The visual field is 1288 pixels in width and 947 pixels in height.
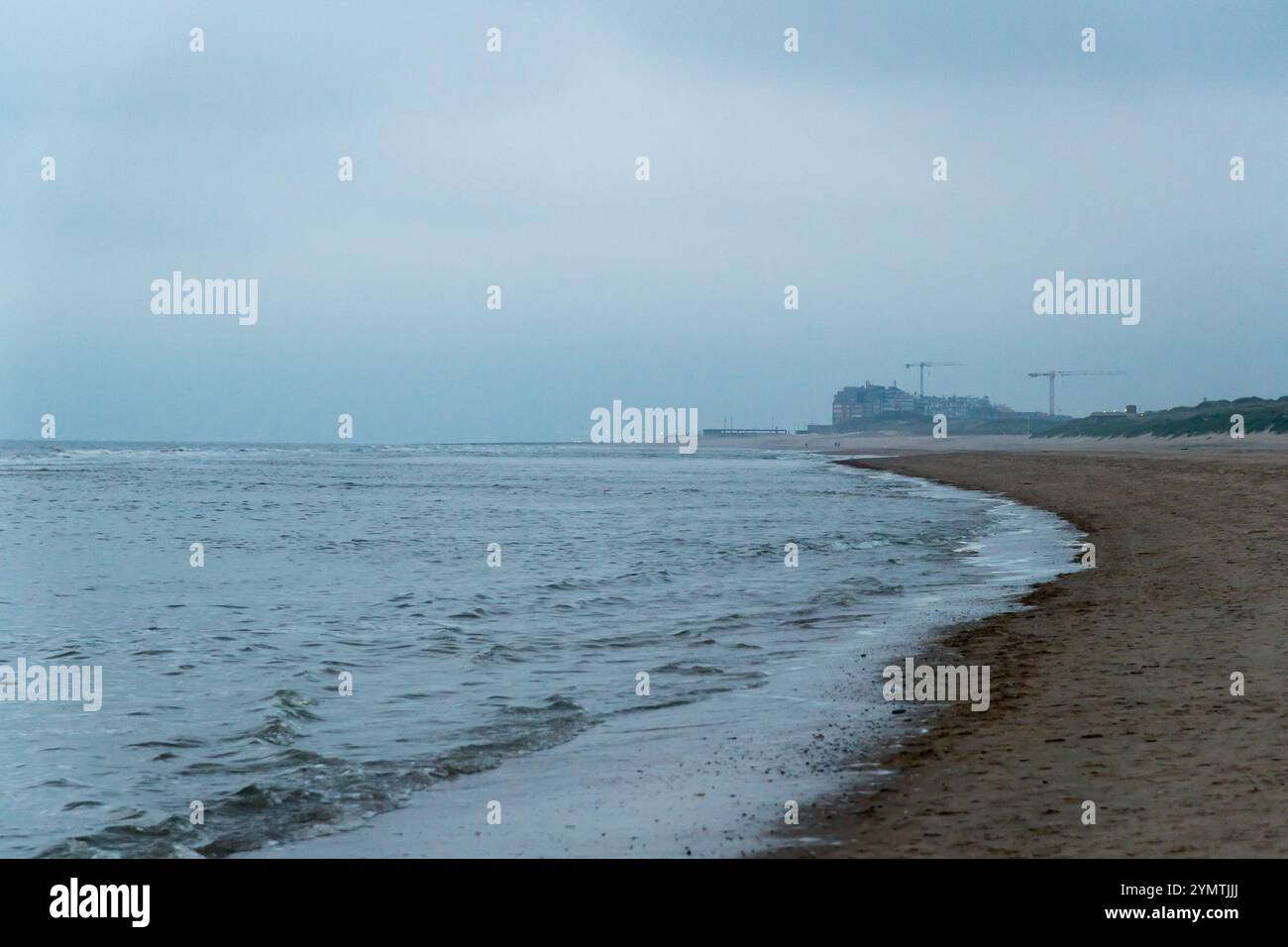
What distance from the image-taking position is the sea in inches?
259

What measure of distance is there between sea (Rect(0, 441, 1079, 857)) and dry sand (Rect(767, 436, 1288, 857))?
52 centimetres

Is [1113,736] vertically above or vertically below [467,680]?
above

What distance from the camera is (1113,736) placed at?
739 cm

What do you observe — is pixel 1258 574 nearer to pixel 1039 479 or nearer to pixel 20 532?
pixel 20 532

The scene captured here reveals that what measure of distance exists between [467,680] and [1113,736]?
19.3 ft

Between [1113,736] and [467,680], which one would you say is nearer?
[1113,736]

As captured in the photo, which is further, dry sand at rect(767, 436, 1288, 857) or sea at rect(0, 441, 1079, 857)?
sea at rect(0, 441, 1079, 857)

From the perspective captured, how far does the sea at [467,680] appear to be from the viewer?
6.58 metres

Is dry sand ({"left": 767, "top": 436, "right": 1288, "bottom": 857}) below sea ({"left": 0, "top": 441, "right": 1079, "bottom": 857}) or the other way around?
the other way around

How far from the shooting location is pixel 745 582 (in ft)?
59.2

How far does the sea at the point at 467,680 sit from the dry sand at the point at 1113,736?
1.69ft

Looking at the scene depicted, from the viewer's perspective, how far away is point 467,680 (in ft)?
35.6
